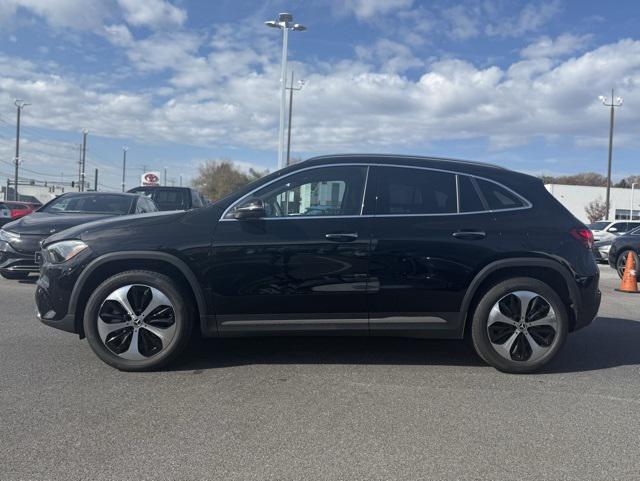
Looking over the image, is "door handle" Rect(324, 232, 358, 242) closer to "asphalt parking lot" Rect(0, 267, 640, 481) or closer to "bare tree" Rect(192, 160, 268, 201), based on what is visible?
"asphalt parking lot" Rect(0, 267, 640, 481)

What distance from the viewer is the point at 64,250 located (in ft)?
14.9

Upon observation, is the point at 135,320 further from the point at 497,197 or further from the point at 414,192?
the point at 497,197

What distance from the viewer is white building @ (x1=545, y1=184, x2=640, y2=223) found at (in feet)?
185

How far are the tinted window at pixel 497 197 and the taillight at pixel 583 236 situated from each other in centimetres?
52

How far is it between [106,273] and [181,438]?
1791 millimetres

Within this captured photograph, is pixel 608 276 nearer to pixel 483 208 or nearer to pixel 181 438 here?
pixel 483 208

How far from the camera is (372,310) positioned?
15.1 ft

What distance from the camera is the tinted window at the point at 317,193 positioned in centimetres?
465

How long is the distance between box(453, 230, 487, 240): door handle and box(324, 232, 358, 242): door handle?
2.87ft

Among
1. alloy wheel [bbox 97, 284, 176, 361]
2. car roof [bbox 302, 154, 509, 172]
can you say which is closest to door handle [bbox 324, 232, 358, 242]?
car roof [bbox 302, 154, 509, 172]

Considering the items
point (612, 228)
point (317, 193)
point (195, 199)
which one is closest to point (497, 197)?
point (317, 193)

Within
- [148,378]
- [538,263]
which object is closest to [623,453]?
[538,263]

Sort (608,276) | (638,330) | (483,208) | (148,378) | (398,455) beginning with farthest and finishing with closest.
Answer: (608,276) < (638,330) < (483,208) < (148,378) < (398,455)

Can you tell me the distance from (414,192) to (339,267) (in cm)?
96
